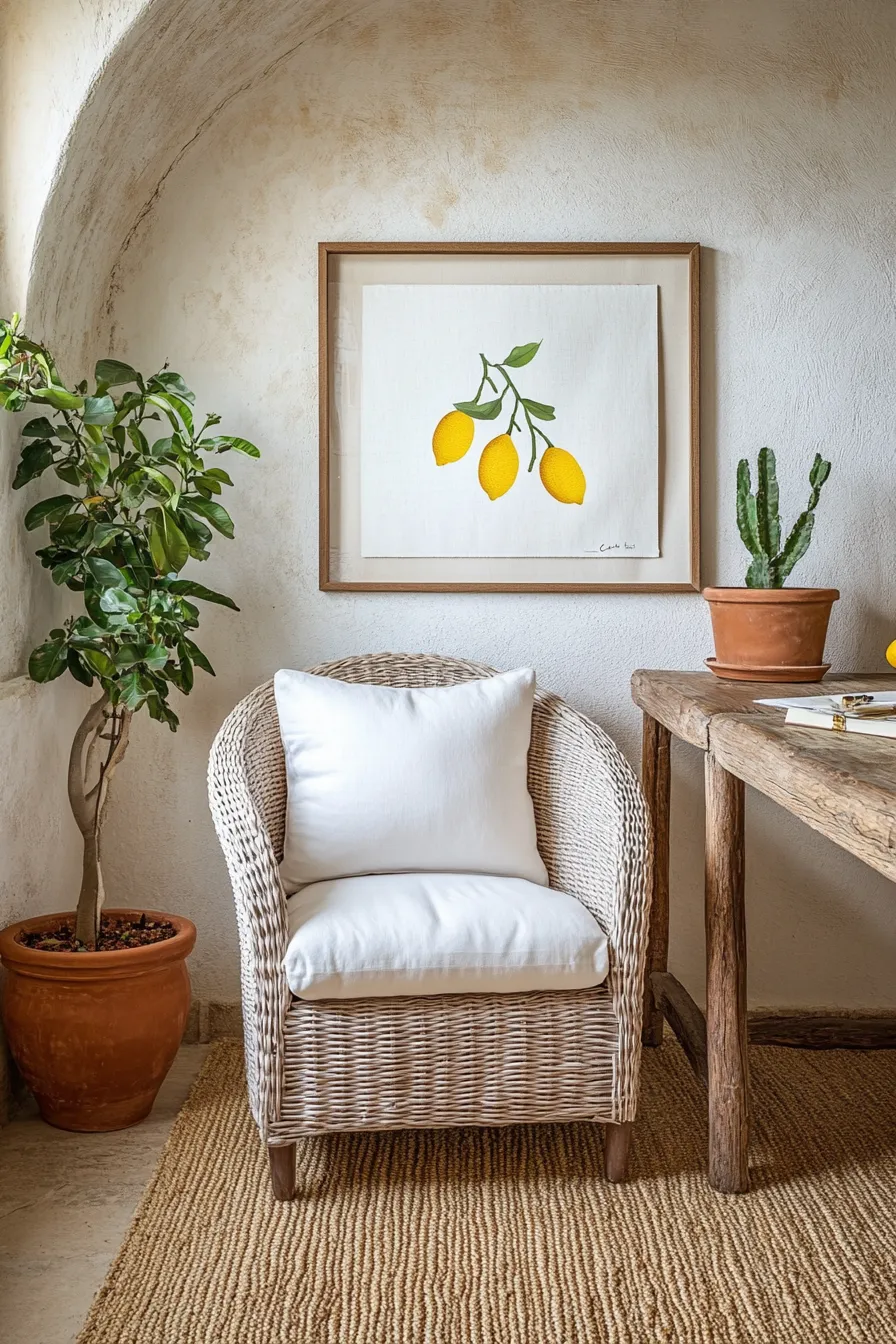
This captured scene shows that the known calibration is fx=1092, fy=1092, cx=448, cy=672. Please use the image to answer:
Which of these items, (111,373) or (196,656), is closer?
(111,373)

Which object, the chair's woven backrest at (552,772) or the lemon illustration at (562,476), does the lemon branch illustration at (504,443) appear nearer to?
the lemon illustration at (562,476)

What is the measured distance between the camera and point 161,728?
2605 mm

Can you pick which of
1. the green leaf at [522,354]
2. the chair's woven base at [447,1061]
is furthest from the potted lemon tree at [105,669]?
the green leaf at [522,354]

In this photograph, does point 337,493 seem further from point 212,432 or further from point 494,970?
point 494,970

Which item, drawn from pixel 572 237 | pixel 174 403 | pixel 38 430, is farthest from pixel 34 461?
pixel 572 237

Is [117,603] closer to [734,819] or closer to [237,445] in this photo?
[237,445]

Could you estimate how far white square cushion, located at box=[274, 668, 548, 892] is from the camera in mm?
2088

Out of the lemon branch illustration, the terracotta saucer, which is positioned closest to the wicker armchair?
the terracotta saucer

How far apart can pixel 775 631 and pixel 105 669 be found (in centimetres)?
132

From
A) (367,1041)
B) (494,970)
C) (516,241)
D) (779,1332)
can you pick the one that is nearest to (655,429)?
(516,241)

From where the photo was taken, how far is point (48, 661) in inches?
84.8

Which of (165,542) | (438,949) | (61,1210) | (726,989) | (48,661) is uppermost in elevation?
(165,542)

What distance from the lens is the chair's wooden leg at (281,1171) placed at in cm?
180
